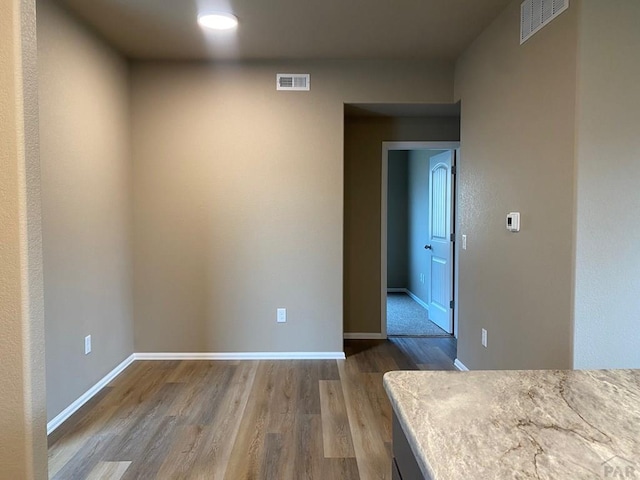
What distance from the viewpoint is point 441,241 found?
4641 millimetres

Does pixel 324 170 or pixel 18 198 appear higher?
pixel 324 170

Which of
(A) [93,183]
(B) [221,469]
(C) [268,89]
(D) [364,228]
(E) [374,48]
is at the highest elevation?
(E) [374,48]

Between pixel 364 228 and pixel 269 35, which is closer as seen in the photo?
pixel 269 35

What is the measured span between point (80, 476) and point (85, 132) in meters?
2.12

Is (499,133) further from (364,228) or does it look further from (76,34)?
(76,34)

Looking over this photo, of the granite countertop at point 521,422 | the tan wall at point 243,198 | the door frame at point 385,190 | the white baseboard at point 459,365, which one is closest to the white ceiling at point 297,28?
the tan wall at point 243,198

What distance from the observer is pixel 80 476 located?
1.95 metres

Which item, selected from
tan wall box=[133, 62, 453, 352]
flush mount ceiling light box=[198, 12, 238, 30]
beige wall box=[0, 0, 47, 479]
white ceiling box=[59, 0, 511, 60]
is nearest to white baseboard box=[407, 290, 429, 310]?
tan wall box=[133, 62, 453, 352]

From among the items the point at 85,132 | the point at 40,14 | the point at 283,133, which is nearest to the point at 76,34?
the point at 40,14

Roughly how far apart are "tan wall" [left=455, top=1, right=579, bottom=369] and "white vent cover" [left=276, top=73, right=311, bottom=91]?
4.28 ft

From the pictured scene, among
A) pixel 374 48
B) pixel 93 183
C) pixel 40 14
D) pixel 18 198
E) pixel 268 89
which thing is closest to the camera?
pixel 18 198

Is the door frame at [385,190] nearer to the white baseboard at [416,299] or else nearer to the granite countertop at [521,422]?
the white baseboard at [416,299]

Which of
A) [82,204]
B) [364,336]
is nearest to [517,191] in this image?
[364,336]

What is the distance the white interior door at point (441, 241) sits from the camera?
438 centimetres
